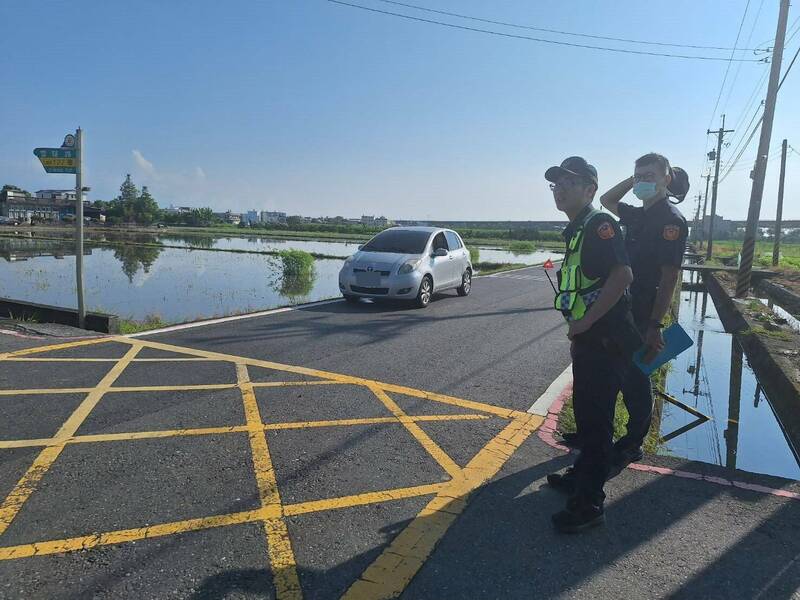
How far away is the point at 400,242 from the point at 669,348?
789cm

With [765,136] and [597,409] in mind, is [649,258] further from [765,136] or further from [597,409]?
[765,136]

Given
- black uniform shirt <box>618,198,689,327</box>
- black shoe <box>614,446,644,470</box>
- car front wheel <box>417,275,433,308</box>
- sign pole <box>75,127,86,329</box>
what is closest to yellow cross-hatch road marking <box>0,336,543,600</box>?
black shoe <box>614,446,644,470</box>

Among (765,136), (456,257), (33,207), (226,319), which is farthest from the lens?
(33,207)

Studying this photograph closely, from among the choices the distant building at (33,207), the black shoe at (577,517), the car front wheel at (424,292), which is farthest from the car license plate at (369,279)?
the distant building at (33,207)

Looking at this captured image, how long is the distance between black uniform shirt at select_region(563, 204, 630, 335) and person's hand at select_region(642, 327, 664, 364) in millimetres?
699

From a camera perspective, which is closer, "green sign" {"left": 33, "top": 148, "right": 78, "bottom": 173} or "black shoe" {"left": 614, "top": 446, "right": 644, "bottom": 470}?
"black shoe" {"left": 614, "top": 446, "right": 644, "bottom": 470}

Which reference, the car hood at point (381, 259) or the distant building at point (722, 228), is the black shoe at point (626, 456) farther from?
the distant building at point (722, 228)

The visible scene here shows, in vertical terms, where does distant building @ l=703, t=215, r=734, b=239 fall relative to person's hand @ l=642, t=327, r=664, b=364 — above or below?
above

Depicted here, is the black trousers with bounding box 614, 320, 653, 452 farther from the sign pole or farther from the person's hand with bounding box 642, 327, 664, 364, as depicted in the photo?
the sign pole

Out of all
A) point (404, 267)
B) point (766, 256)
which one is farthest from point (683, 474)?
point (766, 256)

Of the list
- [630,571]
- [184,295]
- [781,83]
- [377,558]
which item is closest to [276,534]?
[377,558]

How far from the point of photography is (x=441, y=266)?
37.3 ft

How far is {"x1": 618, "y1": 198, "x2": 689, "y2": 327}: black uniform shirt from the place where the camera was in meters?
3.44

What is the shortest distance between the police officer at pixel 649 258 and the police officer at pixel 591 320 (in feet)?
2.19
